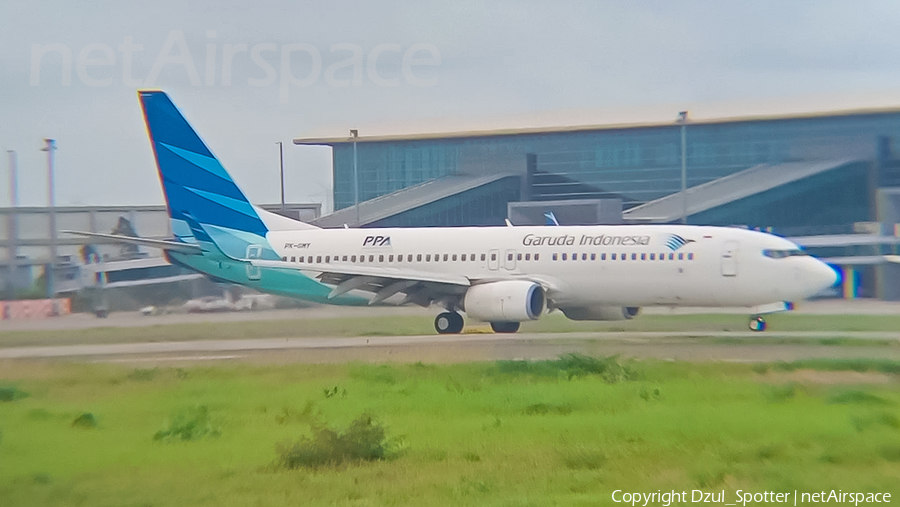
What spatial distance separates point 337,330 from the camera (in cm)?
2809

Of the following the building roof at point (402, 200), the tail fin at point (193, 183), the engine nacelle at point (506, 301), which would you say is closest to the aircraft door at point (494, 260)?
the engine nacelle at point (506, 301)

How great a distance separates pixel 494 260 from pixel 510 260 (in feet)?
1.56

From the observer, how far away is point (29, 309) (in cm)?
2638

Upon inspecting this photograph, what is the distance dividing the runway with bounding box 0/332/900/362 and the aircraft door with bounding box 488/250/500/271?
2.38 meters

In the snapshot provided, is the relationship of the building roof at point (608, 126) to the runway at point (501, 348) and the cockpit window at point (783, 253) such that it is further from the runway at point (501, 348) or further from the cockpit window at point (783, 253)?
the cockpit window at point (783, 253)

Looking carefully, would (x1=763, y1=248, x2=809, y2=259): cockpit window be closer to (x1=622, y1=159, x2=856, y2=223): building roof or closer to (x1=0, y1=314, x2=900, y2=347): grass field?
(x1=0, y1=314, x2=900, y2=347): grass field

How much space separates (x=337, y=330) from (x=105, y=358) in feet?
24.3

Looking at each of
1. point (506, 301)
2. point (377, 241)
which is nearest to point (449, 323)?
point (506, 301)

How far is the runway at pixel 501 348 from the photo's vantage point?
1970 cm

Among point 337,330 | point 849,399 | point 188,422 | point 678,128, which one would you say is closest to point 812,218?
point 678,128

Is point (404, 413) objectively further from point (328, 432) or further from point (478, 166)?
point (478, 166)

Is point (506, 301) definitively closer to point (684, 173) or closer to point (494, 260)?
point (494, 260)

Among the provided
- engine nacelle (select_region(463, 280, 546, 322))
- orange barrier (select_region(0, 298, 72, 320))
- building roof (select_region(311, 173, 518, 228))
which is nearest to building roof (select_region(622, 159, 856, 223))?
building roof (select_region(311, 173, 518, 228))

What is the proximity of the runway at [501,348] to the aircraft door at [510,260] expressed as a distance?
7.37 ft
